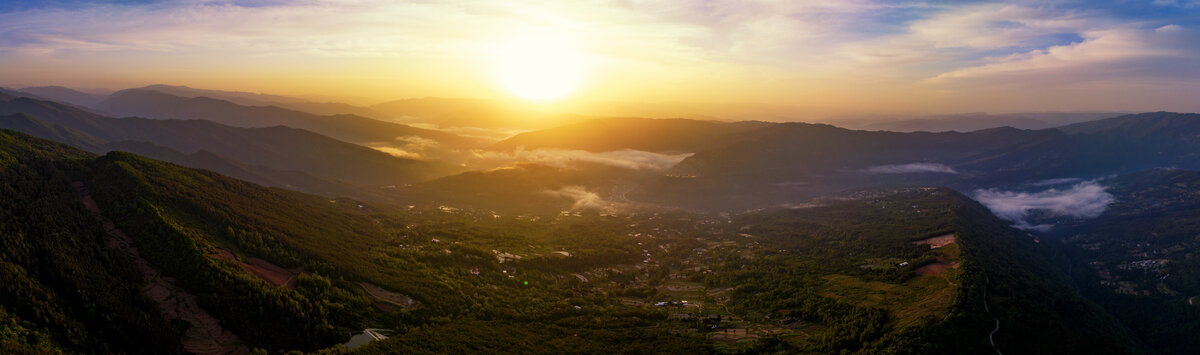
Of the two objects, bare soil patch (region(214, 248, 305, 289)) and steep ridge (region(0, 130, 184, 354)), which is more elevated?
steep ridge (region(0, 130, 184, 354))

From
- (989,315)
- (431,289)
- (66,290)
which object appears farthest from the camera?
(431,289)

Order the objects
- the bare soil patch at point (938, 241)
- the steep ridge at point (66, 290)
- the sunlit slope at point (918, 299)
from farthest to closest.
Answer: the bare soil patch at point (938, 241), the sunlit slope at point (918, 299), the steep ridge at point (66, 290)

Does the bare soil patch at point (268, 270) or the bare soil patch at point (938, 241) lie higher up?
the bare soil patch at point (268, 270)

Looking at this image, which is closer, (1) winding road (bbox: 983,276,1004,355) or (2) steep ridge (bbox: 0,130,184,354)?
(2) steep ridge (bbox: 0,130,184,354)

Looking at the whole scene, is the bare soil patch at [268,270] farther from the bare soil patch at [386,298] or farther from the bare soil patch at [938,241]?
the bare soil patch at [938,241]

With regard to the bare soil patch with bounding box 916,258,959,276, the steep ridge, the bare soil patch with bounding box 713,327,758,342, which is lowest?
the bare soil patch with bounding box 713,327,758,342

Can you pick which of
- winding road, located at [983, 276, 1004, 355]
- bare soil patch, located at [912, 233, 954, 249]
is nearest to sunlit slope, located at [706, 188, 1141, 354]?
winding road, located at [983, 276, 1004, 355]

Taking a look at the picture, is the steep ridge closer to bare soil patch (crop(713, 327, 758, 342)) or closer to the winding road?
bare soil patch (crop(713, 327, 758, 342))

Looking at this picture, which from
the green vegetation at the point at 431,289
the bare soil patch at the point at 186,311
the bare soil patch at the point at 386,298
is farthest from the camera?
the bare soil patch at the point at 386,298

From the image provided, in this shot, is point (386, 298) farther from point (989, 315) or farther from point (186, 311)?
point (989, 315)

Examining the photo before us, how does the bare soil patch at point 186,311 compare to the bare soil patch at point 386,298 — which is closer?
the bare soil patch at point 186,311

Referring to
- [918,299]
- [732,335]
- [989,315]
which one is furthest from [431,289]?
[989,315]

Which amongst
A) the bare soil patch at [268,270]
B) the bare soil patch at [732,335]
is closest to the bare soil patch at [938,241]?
the bare soil patch at [732,335]
